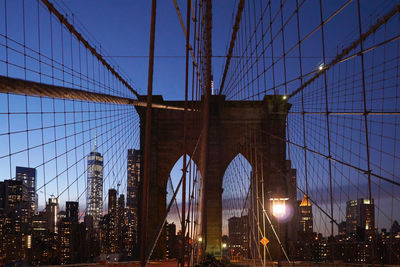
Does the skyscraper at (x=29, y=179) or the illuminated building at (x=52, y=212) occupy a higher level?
the skyscraper at (x=29, y=179)

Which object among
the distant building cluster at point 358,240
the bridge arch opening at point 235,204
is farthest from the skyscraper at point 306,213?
the bridge arch opening at point 235,204

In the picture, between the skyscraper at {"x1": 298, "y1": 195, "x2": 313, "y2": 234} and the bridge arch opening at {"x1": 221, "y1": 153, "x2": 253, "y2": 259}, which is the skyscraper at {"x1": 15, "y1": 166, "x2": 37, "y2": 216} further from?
the bridge arch opening at {"x1": 221, "y1": 153, "x2": 253, "y2": 259}

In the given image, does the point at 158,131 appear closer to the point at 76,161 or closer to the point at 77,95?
the point at 76,161

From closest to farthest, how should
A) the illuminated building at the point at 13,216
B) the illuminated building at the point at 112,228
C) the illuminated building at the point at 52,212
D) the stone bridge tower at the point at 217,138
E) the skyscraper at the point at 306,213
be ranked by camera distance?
the illuminated building at the point at 13,216
the illuminated building at the point at 52,212
the skyscraper at the point at 306,213
the illuminated building at the point at 112,228
the stone bridge tower at the point at 217,138

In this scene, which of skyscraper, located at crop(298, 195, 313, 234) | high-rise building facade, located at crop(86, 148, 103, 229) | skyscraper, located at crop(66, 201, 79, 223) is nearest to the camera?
skyscraper, located at crop(66, 201, 79, 223)

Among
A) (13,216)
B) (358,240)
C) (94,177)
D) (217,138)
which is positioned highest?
(217,138)

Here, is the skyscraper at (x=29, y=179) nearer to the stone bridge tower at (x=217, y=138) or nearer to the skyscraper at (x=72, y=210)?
the skyscraper at (x=72, y=210)

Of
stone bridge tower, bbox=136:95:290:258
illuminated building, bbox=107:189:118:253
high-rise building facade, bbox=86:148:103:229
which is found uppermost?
stone bridge tower, bbox=136:95:290:258

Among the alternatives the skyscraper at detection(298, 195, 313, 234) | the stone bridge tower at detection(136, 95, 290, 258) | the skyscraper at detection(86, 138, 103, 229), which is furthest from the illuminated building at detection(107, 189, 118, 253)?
the skyscraper at detection(298, 195, 313, 234)

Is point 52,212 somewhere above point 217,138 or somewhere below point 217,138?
below

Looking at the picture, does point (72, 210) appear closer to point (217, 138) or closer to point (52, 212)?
point (52, 212)

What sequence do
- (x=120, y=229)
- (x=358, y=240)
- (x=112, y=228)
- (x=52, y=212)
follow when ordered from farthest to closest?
1. (x=112, y=228)
2. (x=120, y=229)
3. (x=358, y=240)
4. (x=52, y=212)

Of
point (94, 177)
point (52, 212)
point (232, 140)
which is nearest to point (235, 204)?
point (232, 140)

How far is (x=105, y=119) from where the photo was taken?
11.9 metres
